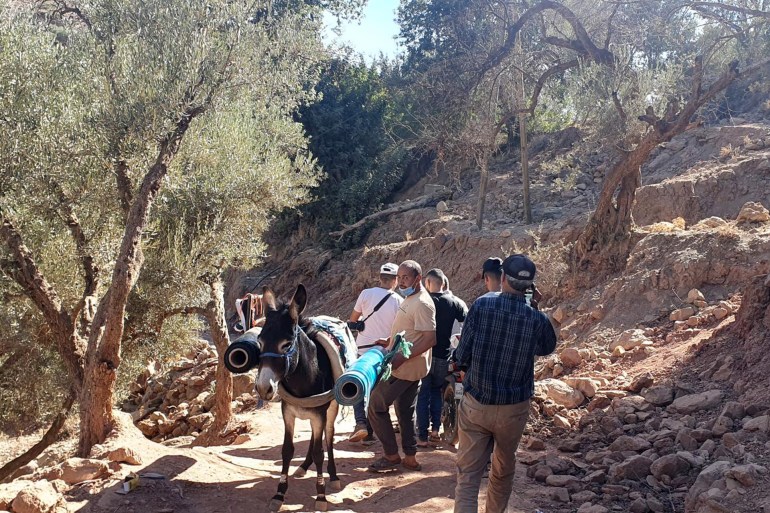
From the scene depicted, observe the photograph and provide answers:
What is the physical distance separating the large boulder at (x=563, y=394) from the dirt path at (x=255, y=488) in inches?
76.4

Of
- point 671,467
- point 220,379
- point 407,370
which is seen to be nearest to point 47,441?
point 220,379

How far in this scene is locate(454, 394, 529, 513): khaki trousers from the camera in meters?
5.59

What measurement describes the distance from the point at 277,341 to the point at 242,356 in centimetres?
33

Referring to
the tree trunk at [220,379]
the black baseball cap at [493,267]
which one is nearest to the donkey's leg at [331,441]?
the black baseball cap at [493,267]

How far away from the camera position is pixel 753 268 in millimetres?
12148

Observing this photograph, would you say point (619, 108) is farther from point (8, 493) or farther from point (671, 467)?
point (8, 493)

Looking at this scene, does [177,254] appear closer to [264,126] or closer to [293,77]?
[293,77]

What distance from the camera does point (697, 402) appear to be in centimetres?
877

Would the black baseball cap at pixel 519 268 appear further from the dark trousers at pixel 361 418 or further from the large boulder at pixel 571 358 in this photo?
the large boulder at pixel 571 358

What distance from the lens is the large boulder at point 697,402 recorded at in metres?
8.65

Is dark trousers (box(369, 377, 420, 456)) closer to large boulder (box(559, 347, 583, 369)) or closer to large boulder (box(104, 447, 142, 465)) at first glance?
large boulder (box(104, 447, 142, 465))

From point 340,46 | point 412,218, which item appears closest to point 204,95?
point 412,218

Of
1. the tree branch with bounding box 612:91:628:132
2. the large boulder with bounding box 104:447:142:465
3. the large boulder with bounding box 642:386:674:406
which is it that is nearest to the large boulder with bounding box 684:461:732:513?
the large boulder with bounding box 642:386:674:406

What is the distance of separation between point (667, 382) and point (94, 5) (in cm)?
924
